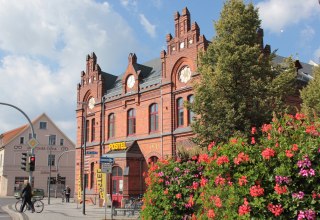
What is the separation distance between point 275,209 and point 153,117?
931 inches

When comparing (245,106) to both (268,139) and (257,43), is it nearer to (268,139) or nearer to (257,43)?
(257,43)

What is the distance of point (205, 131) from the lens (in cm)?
1658

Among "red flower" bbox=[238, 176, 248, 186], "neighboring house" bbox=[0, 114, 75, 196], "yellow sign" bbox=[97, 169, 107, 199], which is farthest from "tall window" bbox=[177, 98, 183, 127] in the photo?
"neighboring house" bbox=[0, 114, 75, 196]

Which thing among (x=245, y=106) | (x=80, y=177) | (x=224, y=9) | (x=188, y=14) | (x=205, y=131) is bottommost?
(x=80, y=177)

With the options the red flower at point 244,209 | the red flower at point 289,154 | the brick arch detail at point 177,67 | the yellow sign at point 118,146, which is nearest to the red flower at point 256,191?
the red flower at point 244,209

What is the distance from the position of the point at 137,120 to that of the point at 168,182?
793 inches

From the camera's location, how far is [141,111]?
30328 millimetres

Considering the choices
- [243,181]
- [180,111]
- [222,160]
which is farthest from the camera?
[180,111]

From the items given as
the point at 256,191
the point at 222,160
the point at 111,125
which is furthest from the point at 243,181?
the point at 111,125

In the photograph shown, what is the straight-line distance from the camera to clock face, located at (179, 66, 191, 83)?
2666cm

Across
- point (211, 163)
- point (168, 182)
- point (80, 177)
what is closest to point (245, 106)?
point (168, 182)

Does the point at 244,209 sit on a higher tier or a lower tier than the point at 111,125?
lower

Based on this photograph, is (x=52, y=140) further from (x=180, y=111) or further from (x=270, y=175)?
(x=270, y=175)

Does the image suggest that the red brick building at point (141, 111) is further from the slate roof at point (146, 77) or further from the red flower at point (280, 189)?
the red flower at point (280, 189)
